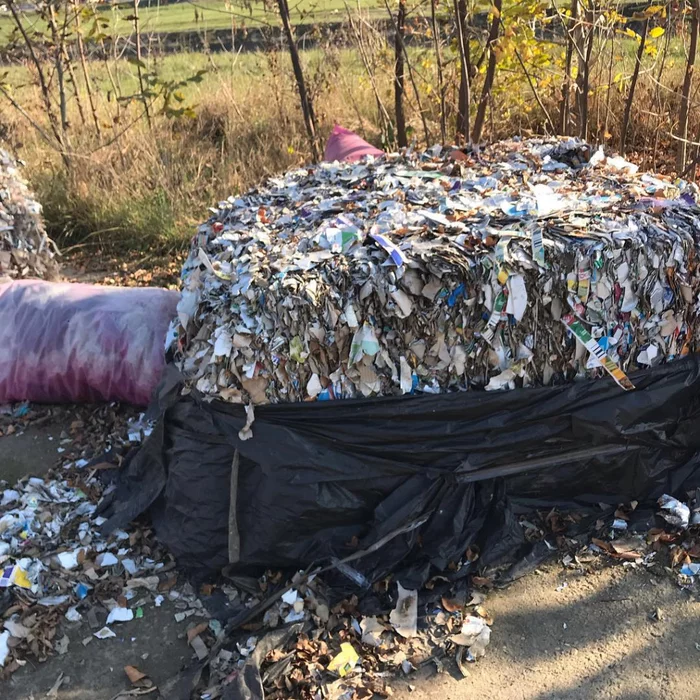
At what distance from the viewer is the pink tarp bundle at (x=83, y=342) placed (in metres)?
3.12

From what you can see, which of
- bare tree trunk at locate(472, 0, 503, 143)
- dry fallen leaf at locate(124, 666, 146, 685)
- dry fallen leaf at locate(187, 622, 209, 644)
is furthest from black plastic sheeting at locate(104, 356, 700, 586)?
bare tree trunk at locate(472, 0, 503, 143)

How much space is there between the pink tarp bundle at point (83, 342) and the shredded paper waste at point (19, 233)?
618 mm

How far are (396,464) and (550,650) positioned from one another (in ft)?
2.50

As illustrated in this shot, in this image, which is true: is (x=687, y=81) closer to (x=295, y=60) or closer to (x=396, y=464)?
(x=295, y=60)

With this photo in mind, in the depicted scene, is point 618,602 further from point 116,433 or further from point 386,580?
point 116,433

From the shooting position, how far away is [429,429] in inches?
92.8

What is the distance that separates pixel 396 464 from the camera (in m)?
2.38

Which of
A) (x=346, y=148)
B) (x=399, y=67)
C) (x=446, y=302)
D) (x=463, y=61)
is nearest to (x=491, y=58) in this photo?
(x=463, y=61)

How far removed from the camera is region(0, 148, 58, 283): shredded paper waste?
3848mm

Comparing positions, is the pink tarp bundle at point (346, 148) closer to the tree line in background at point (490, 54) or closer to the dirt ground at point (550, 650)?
the tree line in background at point (490, 54)

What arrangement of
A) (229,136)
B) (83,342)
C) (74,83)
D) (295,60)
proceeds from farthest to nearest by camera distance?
(229,136) → (74,83) → (295,60) → (83,342)

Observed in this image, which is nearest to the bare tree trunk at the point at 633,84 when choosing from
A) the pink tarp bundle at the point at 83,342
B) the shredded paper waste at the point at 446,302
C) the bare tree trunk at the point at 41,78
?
the shredded paper waste at the point at 446,302

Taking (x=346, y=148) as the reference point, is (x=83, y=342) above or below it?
below

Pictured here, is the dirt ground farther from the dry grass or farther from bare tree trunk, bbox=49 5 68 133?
bare tree trunk, bbox=49 5 68 133
